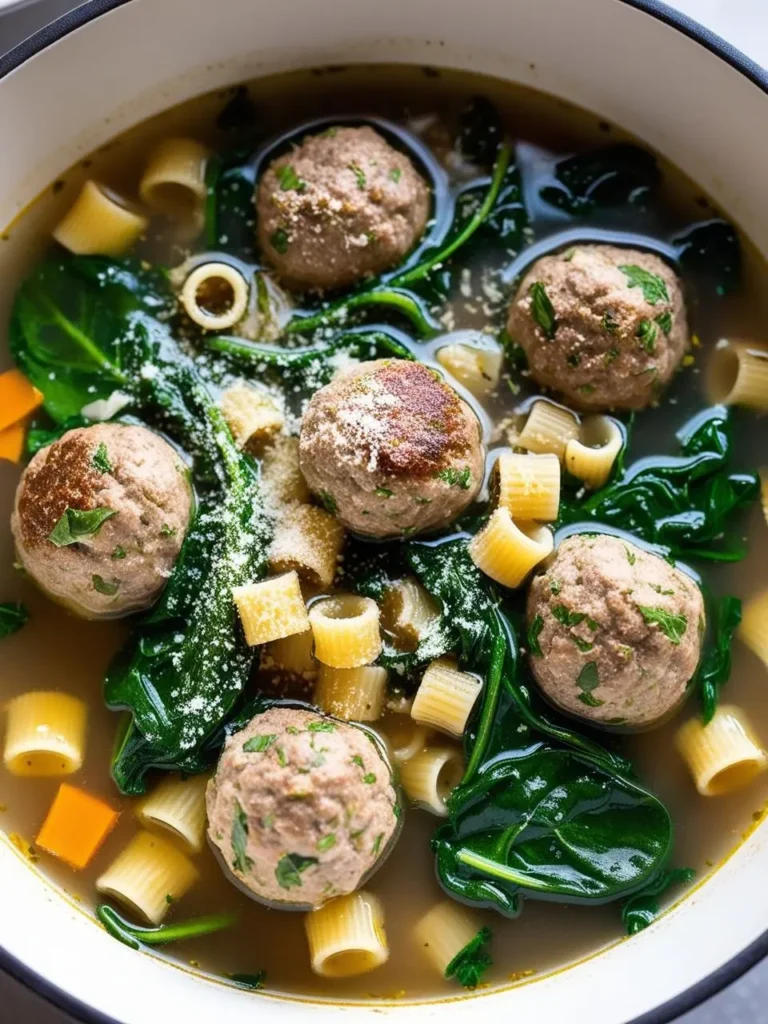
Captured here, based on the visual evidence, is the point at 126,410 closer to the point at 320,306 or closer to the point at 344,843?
the point at 320,306

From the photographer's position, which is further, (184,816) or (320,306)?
(320,306)

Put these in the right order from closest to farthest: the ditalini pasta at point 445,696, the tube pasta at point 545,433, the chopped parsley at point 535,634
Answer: the chopped parsley at point 535,634
the ditalini pasta at point 445,696
the tube pasta at point 545,433

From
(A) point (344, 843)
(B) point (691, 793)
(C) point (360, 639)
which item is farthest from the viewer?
(B) point (691, 793)

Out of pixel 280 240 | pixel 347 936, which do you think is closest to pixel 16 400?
pixel 280 240

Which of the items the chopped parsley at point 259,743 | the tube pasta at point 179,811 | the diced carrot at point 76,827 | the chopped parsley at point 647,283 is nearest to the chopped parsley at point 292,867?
the chopped parsley at point 259,743

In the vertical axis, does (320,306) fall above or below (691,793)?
above

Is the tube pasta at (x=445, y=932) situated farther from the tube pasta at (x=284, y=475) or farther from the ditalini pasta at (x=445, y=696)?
the tube pasta at (x=284, y=475)

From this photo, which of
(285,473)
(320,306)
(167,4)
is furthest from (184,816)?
(167,4)
